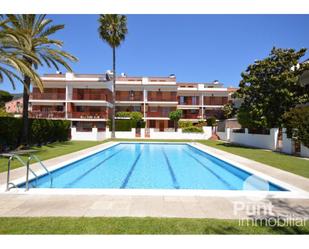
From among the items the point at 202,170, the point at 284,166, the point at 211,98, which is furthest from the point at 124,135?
the point at 284,166

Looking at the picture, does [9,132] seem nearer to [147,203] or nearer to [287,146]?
[147,203]

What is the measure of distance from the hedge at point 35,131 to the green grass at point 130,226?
46.6 ft

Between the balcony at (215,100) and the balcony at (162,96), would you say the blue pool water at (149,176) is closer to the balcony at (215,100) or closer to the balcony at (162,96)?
the balcony at (162,96)

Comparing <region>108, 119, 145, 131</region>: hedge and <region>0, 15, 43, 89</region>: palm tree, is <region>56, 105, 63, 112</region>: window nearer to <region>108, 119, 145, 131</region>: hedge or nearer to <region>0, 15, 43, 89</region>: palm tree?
<region>108, 119, 145, 131</region>: hedge

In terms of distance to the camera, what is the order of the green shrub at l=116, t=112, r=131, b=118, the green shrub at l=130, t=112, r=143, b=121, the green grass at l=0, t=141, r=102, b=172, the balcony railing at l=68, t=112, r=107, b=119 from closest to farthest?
1. the green grass at l=0, t=141, r=102, b=172
2. the balcony railing at l=68, t=112, r=107, b=119
3. the green shrub at l=130, t=112, r=143, b=121
4. the green shrub at l=116, t=112, r=131, b=118

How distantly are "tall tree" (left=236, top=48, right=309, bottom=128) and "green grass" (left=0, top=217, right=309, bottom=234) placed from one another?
17.7m

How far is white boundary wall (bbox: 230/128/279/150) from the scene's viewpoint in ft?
70.0

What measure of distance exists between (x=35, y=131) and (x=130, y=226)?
1929cm

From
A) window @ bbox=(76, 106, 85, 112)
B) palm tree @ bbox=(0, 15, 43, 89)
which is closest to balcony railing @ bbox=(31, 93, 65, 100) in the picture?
window @ bbox=(76, 106, 85, 112)

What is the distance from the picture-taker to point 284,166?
12438mm

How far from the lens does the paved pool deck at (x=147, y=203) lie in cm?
562
